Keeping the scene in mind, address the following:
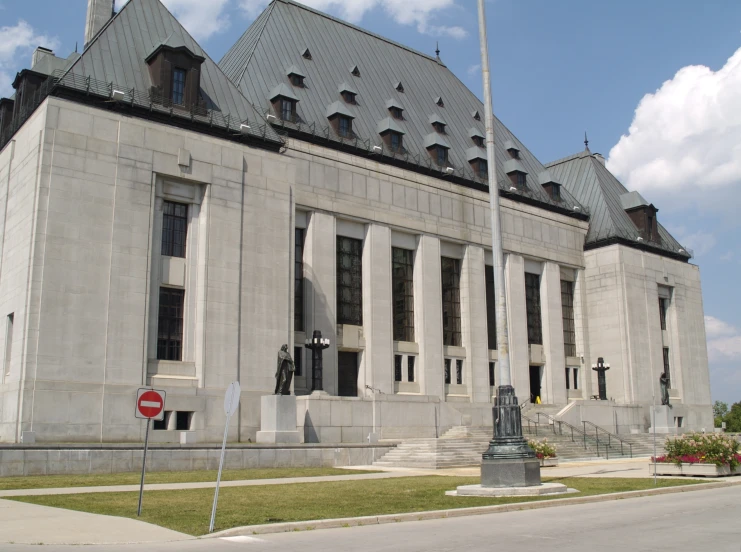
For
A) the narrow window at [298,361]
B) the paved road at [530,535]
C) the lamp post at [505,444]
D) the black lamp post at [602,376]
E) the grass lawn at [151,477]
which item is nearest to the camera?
the paved road at [530,535]

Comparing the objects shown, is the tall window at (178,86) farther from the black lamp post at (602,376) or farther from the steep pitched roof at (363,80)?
the black lamp post at (602,376)

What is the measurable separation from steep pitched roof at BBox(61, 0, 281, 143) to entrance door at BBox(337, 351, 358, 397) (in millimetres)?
12896

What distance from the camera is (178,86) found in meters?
37.7

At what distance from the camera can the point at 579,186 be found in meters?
65.1

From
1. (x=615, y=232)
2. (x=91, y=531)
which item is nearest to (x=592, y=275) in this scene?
(x=615, y=232)

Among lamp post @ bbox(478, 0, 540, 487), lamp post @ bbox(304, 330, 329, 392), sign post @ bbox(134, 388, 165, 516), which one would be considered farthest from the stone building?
sign post @ bbox(134, 388, 165, 516)

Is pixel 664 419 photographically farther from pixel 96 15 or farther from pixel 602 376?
pixel 96 15

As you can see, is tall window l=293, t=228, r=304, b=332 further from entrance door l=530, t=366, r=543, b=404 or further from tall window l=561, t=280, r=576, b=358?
tall window l=561, t=280, r=576, b=358

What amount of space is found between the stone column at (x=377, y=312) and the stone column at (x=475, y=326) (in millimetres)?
6795

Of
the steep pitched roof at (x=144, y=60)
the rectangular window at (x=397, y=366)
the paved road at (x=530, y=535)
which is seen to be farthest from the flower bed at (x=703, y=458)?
the steep pitched roof at (x=144, y=60)

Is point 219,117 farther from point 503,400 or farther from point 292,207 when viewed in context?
point 503,400

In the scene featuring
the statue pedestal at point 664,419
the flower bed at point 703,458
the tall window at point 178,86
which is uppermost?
the tall window at point 178,86

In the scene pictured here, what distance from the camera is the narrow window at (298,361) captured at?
4069 centimetres

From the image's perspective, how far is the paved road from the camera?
11117mm
